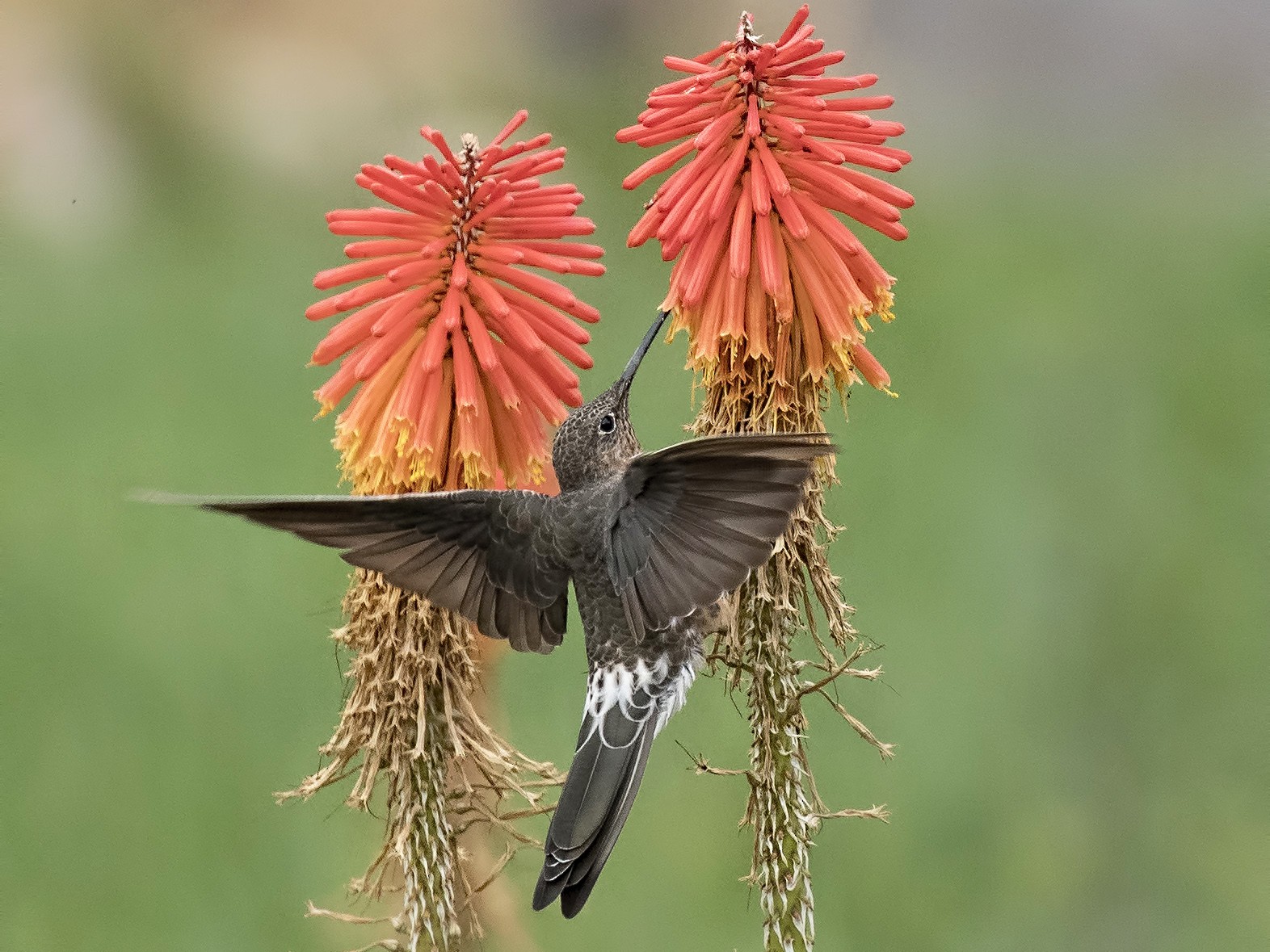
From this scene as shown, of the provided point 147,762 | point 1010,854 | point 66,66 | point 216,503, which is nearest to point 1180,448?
point 1010,854

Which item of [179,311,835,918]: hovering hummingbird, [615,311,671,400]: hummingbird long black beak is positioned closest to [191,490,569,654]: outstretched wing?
[179,311,835,918]: hovering hummingbird

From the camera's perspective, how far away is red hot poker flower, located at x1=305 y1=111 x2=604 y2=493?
1.08m

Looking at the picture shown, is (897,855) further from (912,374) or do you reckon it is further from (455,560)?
(455,560)

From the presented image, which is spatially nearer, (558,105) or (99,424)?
(99,424)

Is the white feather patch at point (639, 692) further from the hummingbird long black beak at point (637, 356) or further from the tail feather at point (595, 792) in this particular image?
the hummingbird long black beak at point (637, 356)

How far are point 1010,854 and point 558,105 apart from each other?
213 centimetres

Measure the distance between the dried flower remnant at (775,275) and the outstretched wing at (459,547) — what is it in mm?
229

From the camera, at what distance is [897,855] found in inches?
86.0

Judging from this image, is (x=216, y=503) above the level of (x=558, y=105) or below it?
below

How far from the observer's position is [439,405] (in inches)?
45.4

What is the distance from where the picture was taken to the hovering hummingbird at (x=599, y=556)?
3.53 ft

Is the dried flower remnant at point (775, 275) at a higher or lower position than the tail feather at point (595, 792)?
higher

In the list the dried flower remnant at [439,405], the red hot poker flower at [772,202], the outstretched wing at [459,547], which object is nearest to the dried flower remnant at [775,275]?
the red hot poker flower at [772,202]

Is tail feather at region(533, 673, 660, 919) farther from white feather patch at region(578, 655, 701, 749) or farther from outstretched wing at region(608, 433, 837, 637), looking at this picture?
outstretched wing at region(608, 433, 837, 637)
